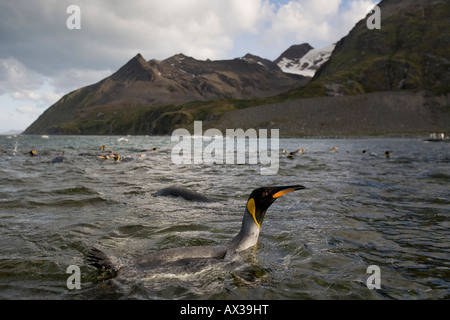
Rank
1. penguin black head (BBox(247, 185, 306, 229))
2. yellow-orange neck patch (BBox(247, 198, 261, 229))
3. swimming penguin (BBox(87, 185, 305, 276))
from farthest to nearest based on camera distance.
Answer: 1. yellow-orange neck patch (BBox(247, 198, 261, 229))
2. penguin black head (BBox(247, 185, 306, 229))
3. swimming penguin (BBox(87, 185, 305, 276))

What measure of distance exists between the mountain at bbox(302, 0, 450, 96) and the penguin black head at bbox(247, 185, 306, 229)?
121425 mm

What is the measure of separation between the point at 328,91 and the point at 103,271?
140222 millimetres

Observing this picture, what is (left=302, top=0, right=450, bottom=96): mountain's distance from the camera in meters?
123

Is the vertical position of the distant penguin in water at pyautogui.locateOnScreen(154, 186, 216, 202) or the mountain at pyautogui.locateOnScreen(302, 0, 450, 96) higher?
the mountain at pyautogui.locateOnScreen(302, 0, 450, 96)

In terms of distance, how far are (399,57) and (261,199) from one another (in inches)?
6085

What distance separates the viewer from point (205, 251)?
5246mm

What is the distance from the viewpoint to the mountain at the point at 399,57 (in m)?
123

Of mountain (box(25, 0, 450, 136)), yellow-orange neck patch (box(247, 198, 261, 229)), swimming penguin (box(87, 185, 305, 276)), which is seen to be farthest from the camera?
mountain (box(25, 0, 450, 136))
